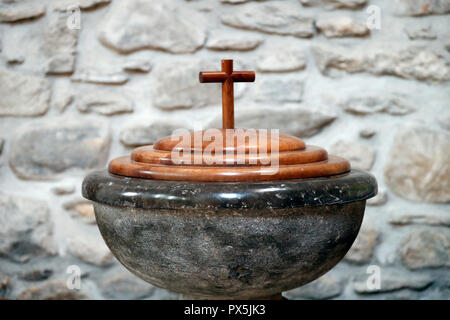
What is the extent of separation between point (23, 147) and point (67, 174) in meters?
0.20

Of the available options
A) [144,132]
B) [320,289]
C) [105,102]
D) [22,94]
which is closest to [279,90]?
[144,132]

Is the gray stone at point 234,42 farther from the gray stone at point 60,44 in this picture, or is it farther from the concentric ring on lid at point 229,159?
the concentric ring on lid at point 229,159

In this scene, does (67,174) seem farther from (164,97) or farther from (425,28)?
(425,28)

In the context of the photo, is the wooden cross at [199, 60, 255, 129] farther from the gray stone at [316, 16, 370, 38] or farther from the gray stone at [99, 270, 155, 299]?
the gray stone at [99, 270, 155, 299]

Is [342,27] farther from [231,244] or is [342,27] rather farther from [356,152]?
[231,244]

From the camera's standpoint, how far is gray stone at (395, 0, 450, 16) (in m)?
1.79

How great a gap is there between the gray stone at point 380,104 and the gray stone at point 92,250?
3.57 ft

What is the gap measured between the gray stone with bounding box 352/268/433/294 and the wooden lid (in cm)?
93

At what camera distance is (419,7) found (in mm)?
1797

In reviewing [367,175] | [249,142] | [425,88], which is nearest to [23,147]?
[249,142]

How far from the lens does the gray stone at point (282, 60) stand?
183 cm

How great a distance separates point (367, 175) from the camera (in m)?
1.06

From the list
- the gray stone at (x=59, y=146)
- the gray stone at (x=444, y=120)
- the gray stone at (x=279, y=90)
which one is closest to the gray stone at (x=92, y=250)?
the gray stone at (x=59, y=146)

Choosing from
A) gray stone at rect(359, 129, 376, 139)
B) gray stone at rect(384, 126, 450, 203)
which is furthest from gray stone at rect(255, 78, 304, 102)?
gray stone at rect(384, 126, 450, 203)
